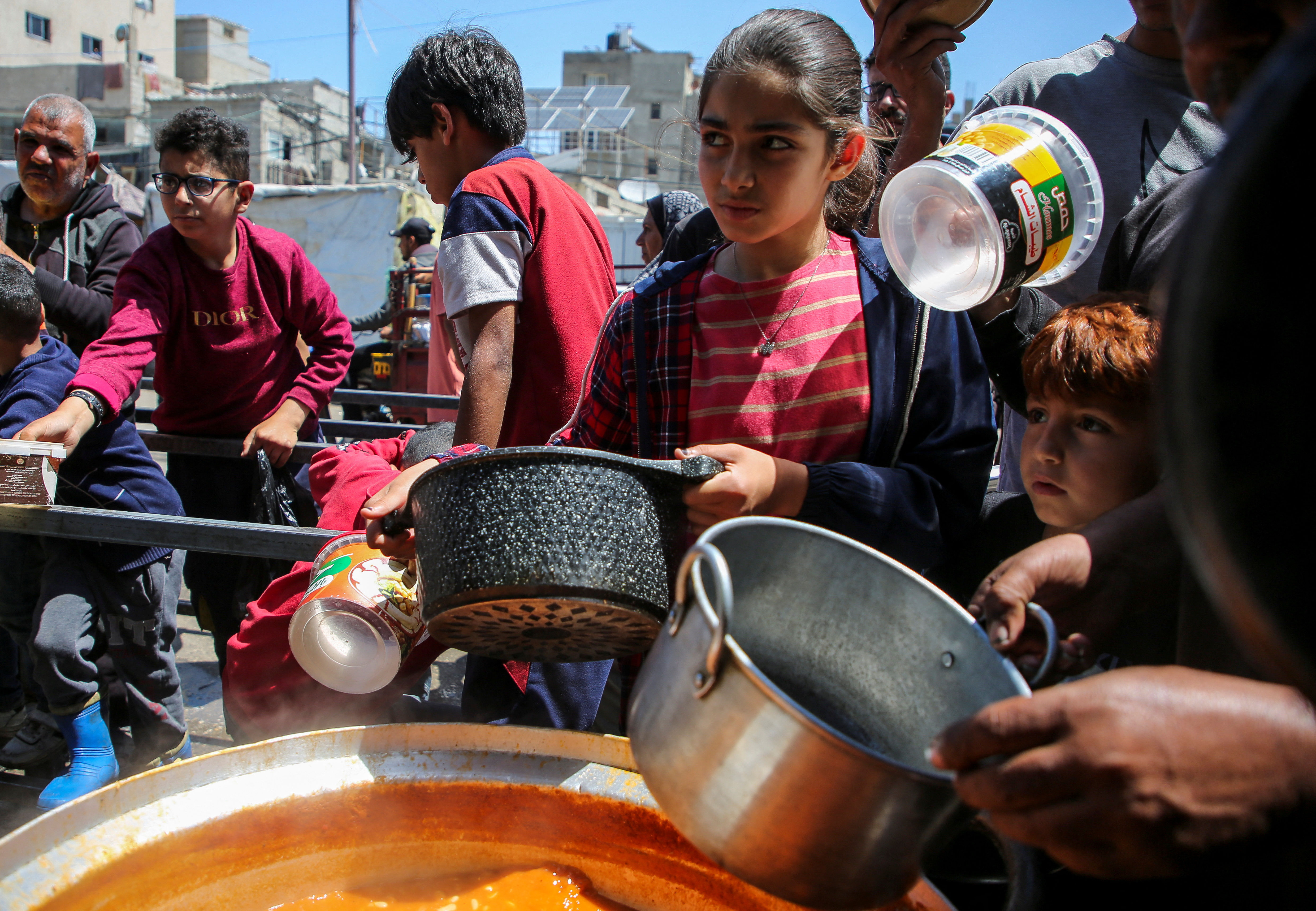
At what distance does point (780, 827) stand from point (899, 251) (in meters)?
1.00

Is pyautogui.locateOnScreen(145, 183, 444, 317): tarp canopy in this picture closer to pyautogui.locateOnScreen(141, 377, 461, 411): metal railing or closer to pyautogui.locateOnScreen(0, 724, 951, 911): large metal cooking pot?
pyautogui.locateOnScreen(141, 377, 461, 411): metal railing

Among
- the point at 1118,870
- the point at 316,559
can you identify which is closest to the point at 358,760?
the point at 316,559

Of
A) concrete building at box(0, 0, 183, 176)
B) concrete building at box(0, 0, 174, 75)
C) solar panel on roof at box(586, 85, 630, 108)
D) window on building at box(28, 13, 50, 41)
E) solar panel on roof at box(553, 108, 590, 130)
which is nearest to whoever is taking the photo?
concrete building at box(0, 0, 183, 176)

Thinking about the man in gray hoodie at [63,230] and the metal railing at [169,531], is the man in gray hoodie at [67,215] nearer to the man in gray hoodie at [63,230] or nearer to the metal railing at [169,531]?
the man in gray hoodie at [63,230]

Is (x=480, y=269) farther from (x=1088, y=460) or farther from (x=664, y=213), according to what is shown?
(x=664, y=213)

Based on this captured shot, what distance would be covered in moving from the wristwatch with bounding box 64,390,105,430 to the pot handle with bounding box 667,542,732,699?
2.04 metres

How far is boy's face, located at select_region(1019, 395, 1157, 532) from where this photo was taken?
1.34 metres

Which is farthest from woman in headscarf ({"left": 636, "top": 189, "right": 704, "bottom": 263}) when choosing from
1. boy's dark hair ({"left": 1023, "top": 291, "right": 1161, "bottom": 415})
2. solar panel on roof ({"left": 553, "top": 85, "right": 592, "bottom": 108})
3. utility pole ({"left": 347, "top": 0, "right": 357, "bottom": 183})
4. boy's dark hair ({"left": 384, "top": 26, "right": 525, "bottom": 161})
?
solar panel on roof ({"left": 553, "top": 85, "right": 592, "bottom": 108})

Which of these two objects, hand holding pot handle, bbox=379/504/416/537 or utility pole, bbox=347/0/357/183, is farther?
utility pole, bbox=347/0/357/183

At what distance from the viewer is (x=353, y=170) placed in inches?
803

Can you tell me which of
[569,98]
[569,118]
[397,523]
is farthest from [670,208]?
[569,98]

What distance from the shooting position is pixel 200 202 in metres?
2.62

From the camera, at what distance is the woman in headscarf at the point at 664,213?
13.4 feet

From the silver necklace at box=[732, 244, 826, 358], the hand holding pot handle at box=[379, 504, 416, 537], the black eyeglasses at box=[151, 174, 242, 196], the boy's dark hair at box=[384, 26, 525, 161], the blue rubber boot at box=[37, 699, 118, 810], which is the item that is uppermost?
the boy's dark hair at box=[384, 26, 525, 161]
